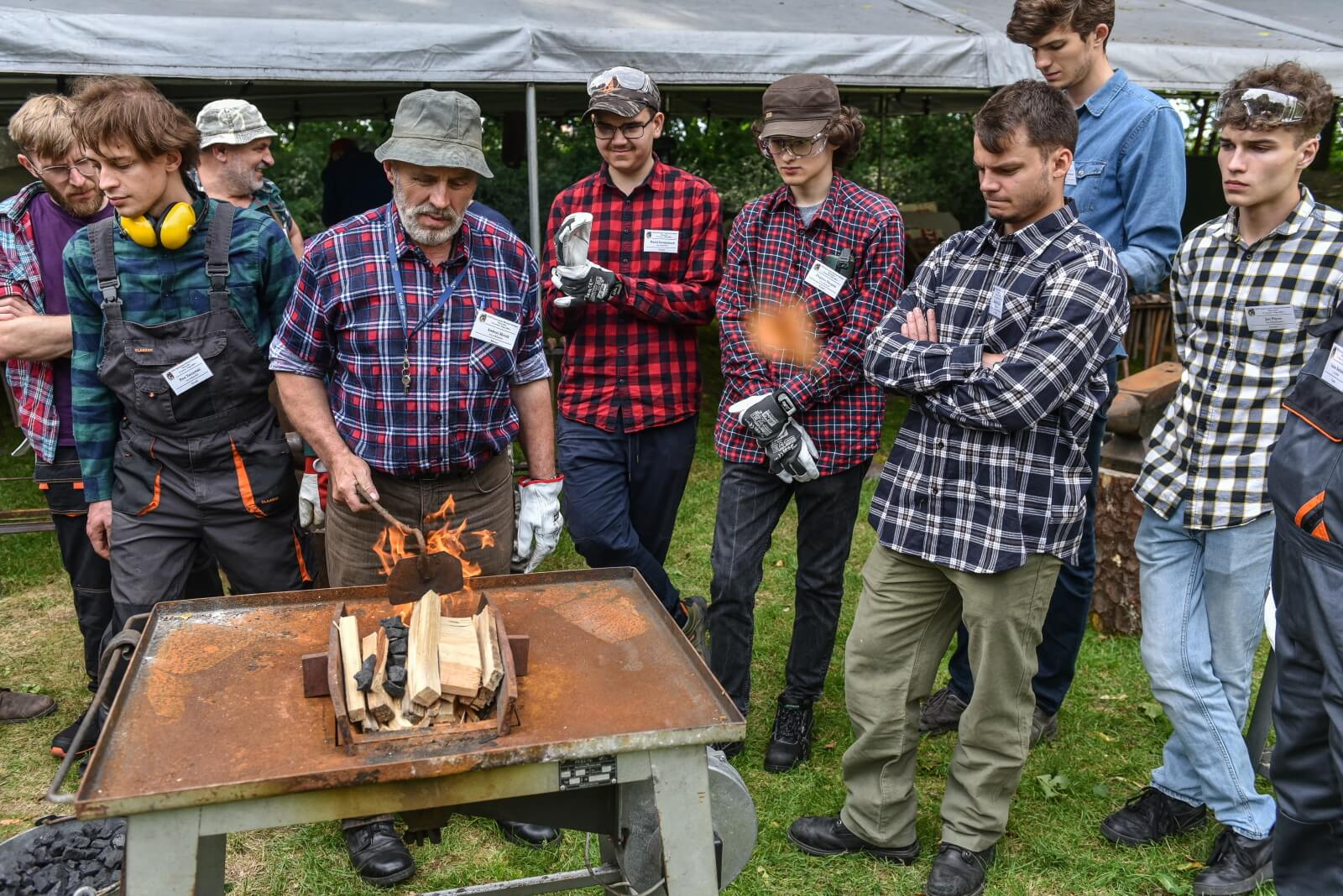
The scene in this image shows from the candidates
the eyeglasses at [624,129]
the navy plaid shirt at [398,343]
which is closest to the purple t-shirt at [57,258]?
the navy plaid shirt at [398,343]

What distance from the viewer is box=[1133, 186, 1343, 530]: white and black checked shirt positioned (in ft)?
8.75

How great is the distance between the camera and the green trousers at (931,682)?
2754 mm

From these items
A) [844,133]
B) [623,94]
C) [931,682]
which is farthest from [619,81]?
[931,682]

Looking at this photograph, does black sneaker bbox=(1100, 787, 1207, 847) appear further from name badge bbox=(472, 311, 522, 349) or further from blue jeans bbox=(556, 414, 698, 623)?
name badge bbox=(472, 311, 522, 349)

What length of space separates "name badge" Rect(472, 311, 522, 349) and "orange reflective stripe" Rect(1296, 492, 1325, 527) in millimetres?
1919

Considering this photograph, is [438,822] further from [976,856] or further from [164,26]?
[164,26]

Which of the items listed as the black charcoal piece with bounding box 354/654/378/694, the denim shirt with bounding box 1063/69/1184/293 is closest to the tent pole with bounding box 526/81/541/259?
the denim shirt with bounding box 1063/69/1184/293

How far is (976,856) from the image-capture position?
2959 mm

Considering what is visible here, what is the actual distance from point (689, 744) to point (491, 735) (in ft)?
1.21

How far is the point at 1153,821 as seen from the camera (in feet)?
10.4

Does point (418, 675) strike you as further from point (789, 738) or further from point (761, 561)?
point (789, 738)

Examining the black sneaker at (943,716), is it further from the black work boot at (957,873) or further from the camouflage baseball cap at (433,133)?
the camouflage baseball cap at (433,133)

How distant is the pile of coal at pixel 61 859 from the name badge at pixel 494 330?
1.54 m

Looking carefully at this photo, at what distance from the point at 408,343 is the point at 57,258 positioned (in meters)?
1.45
